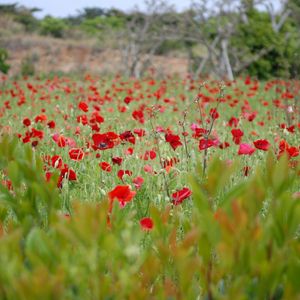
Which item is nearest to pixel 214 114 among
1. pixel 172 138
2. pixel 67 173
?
pixel 172 138

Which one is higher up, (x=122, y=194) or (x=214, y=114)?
(x=122, y=194)

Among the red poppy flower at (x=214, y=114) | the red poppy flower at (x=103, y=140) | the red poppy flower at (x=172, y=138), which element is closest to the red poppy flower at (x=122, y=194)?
the red poppy flower at (x=103, y=140)

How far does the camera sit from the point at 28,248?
883 mm

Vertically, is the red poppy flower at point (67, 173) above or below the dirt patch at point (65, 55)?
above

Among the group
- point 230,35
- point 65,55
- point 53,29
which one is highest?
point 230,35

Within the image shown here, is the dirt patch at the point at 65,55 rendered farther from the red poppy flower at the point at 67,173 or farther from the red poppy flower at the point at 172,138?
the red poppy flower at the point at 67,173

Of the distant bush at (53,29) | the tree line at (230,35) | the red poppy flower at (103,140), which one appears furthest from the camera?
the distant bush at (53,29)

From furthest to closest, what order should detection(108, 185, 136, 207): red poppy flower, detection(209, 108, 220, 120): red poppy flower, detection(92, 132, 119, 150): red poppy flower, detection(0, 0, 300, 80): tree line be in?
detection(0, 0, 300, 80): tree line → detection(209, 108, 220, 120): red poppy flower → detection(92, 132, 119, 150): red poppy flower → detection(108, 185, 136, 207): red poppy flower

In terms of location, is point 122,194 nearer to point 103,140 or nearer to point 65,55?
point 103,140

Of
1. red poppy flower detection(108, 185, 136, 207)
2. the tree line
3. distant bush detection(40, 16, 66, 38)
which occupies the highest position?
red poppy flower detection(108, 185, 136, 207)

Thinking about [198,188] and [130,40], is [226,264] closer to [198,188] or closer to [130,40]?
[198,188]

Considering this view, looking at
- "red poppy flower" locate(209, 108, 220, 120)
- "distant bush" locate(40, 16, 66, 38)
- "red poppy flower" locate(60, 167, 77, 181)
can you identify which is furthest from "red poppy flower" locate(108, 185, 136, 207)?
"distant bush" locate(40, 16, 66, 38)

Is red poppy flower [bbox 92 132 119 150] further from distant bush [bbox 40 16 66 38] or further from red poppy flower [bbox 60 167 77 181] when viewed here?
distant bush [bbox 40 16 66 38]

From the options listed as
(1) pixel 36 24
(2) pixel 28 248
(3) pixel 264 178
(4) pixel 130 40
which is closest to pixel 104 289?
(2) pixel 28 248
